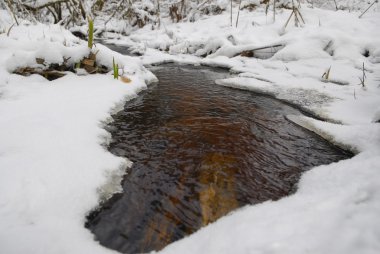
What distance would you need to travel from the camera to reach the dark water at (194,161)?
1763mm

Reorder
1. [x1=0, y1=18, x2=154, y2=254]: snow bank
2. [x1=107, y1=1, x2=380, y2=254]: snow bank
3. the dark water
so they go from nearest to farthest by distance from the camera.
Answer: [x1=107, y1=1, x2=380, y2=254]: snow bank < [x1=0, y1=18, x2=154, y2=254]: snow bank < the dark water

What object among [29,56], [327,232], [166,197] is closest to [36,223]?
[166,197]

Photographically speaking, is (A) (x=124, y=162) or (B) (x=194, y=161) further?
(B) (x=194, y=161)

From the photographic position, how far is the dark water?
1763 millimetres

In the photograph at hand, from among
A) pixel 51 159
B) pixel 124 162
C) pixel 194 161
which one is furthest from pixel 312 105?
pixel 51 159

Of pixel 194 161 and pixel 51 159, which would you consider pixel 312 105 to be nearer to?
pixel 194 161

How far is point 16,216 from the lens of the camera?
1.50 meters

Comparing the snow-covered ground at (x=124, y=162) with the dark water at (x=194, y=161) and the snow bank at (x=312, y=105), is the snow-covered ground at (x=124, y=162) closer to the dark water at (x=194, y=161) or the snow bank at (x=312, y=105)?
the snow bank at (x=312, y=105)

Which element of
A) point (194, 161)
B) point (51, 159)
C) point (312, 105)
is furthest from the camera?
point (312, 105)

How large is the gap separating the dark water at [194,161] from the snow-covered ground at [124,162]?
14cm

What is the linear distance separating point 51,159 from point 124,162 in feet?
1.82

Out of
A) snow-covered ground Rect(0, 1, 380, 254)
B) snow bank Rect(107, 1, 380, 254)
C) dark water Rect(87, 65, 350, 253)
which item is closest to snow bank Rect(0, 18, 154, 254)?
snow-covered ground Rect(0, 1, 380, 254)

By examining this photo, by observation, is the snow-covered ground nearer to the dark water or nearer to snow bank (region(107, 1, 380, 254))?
snow bank (region(107, 1, 380, 254))

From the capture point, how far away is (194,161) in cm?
248
